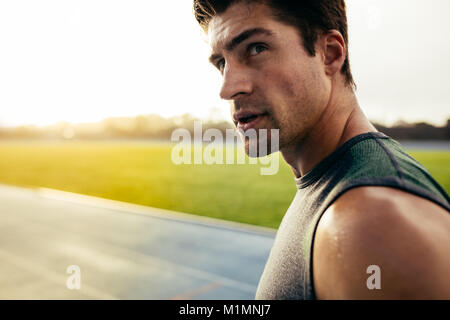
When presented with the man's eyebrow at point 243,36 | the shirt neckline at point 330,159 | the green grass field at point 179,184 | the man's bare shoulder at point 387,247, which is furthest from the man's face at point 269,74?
the green grass field at point 179,184

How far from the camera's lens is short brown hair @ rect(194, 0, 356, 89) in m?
1.28

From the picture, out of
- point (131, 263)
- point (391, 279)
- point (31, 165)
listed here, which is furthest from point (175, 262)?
point (31, 165)

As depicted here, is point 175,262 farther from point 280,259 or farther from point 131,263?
point 280,259

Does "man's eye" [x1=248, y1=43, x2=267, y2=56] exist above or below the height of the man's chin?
above

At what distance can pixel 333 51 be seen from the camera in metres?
1.37

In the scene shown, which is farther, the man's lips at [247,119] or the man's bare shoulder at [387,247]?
the man's lips at [247,119]

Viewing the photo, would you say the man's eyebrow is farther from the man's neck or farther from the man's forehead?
the man's neck

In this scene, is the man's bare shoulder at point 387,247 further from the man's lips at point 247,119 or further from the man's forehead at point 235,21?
the man's forehead at point 235,21

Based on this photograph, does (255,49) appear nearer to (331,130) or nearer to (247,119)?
(247,119)

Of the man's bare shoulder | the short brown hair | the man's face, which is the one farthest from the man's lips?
the man's bare shoulder

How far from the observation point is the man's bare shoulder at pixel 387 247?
76 cm

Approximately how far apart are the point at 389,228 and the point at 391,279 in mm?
107

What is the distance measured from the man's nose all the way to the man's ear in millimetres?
310
